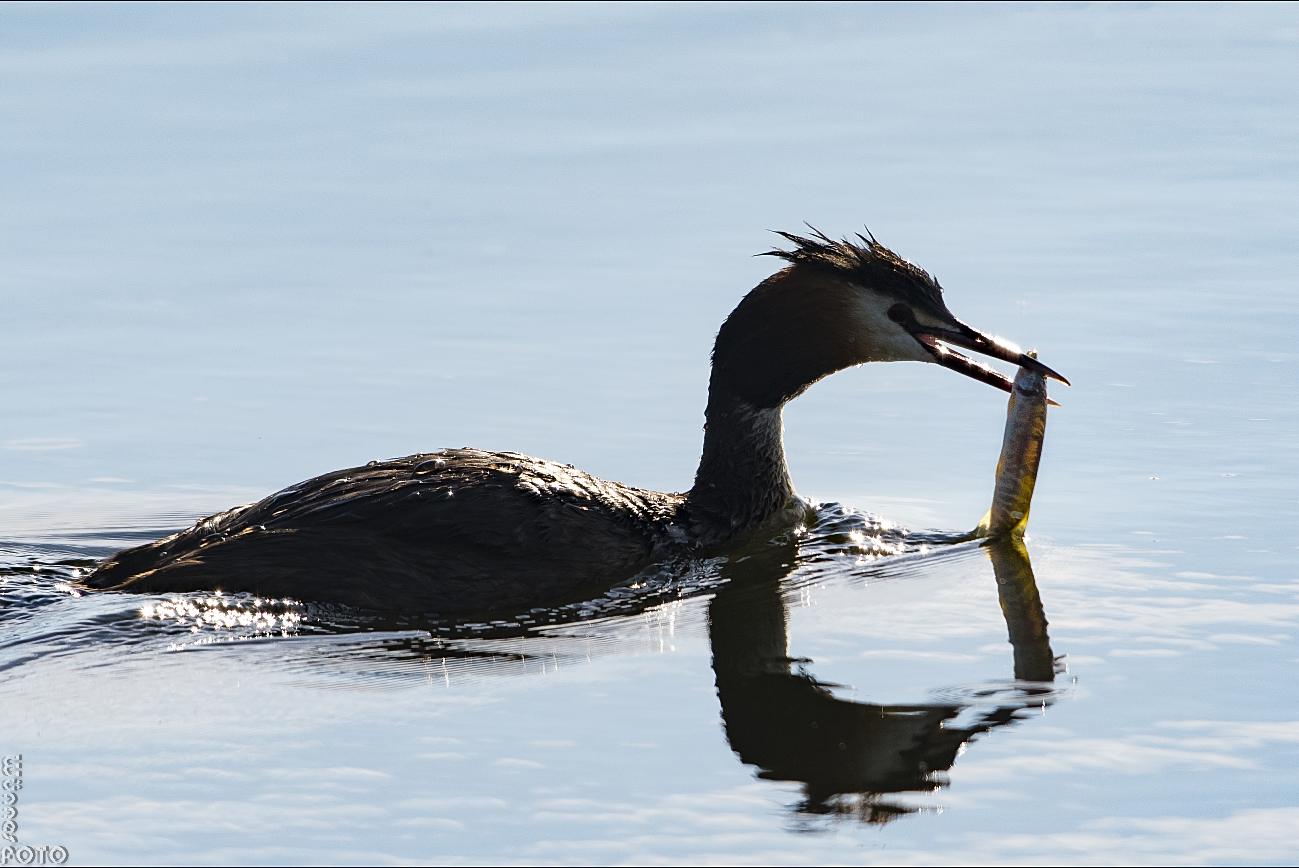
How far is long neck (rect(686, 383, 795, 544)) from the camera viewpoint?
393 inches

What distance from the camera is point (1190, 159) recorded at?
54.3 feet

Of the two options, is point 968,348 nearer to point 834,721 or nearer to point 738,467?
point 738,467

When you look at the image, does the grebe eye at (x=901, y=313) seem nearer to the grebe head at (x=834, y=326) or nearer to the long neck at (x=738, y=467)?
the grebe head at (x=834, y=326)

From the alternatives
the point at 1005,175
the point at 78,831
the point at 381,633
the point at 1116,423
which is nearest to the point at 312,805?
the point at 78,831

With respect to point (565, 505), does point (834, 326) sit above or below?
above

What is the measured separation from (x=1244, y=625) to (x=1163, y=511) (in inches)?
74.5

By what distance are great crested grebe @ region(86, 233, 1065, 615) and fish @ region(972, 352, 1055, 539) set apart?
13cm

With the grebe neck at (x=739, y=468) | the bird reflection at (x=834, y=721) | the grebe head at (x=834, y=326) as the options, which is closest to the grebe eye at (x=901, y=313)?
the grebe head at (x=834, y=326)

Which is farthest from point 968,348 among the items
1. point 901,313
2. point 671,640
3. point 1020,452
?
point 671,640

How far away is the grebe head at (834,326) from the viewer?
971 cm

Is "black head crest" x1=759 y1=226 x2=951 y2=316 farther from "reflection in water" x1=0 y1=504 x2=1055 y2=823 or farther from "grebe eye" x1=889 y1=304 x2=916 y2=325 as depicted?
"reflection in water" x1=0 y1=504 x2=1055 y2=823

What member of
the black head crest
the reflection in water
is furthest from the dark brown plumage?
the black head crest

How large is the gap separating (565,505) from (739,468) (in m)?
1.32

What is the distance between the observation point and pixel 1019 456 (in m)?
9.66
